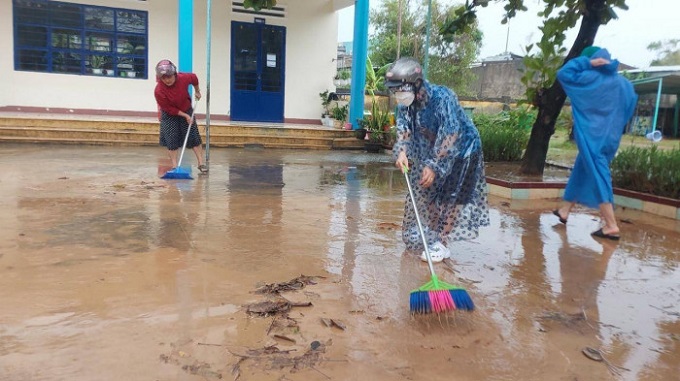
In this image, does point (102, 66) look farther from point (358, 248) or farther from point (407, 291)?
point (407, 291)

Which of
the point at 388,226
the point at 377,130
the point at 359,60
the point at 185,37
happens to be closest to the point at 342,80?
the point at 359,60

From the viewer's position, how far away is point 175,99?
6473 mm

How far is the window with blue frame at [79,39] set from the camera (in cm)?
1157

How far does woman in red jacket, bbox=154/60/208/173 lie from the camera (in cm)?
625

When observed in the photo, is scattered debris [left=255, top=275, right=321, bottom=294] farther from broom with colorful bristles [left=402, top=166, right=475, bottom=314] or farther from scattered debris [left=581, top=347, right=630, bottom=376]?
scattered debris [left=581, top=347, right=630, bottom=376]

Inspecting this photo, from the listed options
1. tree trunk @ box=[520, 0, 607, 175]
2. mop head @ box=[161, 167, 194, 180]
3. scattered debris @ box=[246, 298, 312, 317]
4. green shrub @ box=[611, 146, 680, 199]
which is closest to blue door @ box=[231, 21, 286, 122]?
mop head @ box=[161, 167, 194, 180]

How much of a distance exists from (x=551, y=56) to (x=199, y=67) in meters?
8.70

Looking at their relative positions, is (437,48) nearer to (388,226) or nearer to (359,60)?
(359,60)

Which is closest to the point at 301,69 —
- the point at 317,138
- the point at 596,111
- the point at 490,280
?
the point at 317,138

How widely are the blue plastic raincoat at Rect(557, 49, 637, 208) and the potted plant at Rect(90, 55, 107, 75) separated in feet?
35.1

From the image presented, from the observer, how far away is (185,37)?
33.9 ft

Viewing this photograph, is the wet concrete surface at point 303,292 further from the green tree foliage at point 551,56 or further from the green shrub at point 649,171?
the green tree foliage at point 551,56

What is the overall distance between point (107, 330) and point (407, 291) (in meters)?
Answer: 1.63

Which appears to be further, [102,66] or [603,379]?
[102,66]
